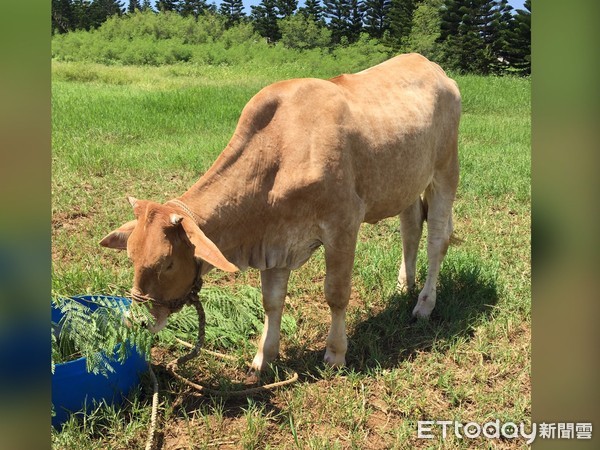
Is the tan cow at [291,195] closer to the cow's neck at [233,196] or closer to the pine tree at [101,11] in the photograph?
the cow's neck at [233,196]

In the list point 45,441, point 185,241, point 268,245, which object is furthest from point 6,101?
point 268,245

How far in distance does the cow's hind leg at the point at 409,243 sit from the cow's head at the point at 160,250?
6.39ft

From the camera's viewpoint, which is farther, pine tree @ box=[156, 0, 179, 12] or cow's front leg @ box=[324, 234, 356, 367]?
pine tree @ box=[156, 0, 179, 12]

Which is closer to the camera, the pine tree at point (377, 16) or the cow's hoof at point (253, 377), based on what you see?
the cow's hoof at point (253, 377)

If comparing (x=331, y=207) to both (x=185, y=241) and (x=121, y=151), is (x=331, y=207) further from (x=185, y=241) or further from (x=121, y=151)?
(x=121, y=151)

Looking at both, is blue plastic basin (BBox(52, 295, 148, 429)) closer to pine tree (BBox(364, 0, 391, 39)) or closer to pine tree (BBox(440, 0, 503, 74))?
pine tree (BBox(364, 0, 391, 39))

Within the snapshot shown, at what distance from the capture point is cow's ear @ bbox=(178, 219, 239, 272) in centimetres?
239

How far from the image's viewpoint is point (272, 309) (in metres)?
3.39

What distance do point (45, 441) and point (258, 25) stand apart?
20.4 m

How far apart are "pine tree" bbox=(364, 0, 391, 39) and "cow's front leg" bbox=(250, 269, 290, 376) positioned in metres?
5.20

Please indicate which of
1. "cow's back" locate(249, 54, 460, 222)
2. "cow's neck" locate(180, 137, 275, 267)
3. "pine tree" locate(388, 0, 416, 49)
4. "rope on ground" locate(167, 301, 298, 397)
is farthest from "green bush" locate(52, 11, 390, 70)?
"rope on ground" locate(167, 301, 298, 397)

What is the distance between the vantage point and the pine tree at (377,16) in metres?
7.61

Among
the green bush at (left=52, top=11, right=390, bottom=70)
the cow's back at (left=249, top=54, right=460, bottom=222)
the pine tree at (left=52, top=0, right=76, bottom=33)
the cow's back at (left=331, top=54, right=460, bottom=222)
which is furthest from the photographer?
the pine tree at (left=52, top=0, right=76, bottom=33)

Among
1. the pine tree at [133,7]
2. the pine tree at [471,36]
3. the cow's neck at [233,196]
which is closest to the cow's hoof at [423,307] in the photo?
the cow's neck at [233,196]
